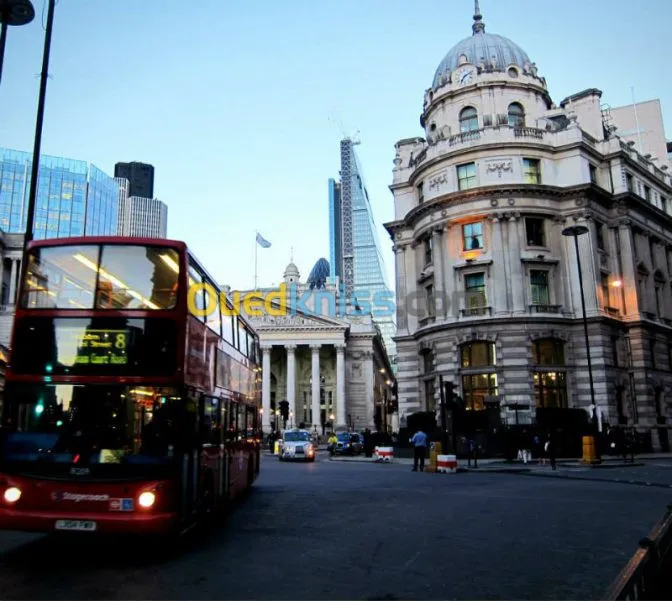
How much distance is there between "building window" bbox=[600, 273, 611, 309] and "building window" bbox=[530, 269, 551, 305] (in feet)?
11.6

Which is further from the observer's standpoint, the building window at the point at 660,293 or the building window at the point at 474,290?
the building window at the point at 660,293

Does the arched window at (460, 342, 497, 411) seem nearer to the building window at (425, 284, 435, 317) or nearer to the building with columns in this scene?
the building window at (425, 284, 435, 317)

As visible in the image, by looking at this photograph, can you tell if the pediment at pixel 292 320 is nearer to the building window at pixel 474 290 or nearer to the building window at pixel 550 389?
the building window at pixel 474 290

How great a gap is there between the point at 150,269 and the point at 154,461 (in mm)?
2614

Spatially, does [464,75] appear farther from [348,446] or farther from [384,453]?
[348,446]

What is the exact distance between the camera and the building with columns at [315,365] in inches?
3302

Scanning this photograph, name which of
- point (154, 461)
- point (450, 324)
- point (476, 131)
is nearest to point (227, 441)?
point (154, 461)

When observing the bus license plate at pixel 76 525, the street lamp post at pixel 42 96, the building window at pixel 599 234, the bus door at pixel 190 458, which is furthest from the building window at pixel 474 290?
the bus license plate at pixel 76 525

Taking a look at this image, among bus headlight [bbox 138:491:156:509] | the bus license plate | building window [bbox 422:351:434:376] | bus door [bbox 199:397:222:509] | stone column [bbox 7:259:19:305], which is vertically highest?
stone column [bbox 7:259:19:305]

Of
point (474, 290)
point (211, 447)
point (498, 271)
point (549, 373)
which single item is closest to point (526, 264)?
point (498, 271)

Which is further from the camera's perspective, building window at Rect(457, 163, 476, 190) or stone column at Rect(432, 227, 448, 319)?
building window at Rect(457, 163, 476, 190)

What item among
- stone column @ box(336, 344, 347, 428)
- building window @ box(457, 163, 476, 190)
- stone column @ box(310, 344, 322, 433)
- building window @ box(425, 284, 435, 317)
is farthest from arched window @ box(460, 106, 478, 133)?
stone column @ box(310, 344, 322, 433)

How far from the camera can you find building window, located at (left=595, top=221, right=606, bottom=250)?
39562mm

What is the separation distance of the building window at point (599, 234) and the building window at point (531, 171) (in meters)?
4.80
